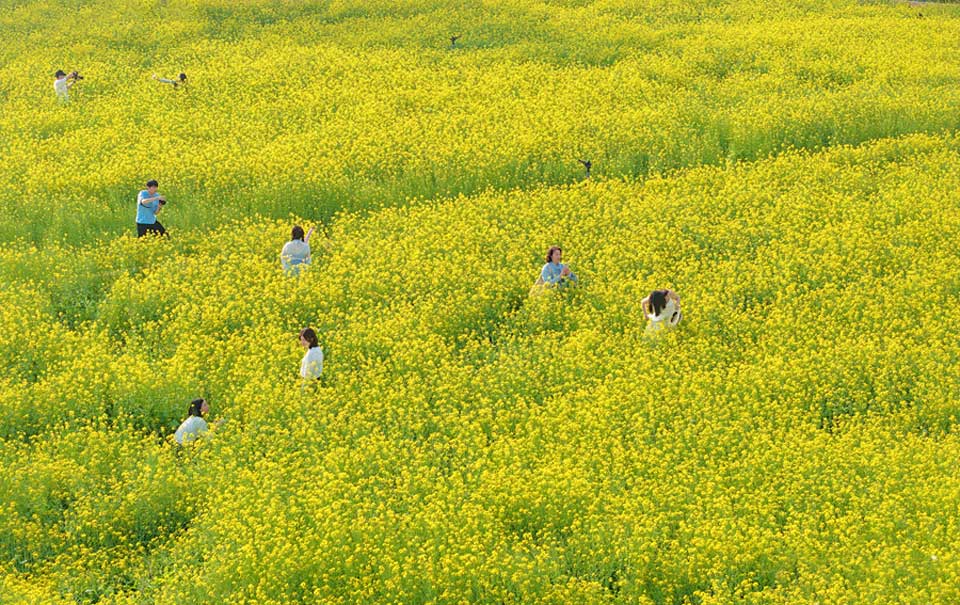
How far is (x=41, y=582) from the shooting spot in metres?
10.7

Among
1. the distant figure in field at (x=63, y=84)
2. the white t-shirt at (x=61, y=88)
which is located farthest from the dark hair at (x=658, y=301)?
the white t-shirt at (x=61, y=88)

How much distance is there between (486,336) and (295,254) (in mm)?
3637

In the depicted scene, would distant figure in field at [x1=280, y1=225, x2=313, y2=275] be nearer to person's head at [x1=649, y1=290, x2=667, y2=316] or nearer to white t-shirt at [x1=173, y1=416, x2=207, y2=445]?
white t-shirt at [x1=173, y1=416, x2=207, y2=445]

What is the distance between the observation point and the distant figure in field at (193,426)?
41.3ft

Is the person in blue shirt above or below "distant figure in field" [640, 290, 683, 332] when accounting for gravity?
above

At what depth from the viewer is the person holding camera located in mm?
18266

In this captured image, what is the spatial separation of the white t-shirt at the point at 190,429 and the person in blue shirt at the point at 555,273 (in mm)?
5692

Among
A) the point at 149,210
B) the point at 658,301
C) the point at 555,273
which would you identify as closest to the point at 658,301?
the point at 658,301

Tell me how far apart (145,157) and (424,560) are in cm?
1447

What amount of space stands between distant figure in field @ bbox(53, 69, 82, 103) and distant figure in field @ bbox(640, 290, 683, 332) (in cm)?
1787

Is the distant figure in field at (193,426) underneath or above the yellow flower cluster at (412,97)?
underneath

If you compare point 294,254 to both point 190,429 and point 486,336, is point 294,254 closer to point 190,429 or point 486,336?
point 486,336

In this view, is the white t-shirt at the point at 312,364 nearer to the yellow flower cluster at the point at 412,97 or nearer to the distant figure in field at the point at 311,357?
the distant figure in field at the point at 311,357

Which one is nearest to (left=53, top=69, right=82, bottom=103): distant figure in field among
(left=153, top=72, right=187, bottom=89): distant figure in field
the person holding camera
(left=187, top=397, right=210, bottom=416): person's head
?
(left=153, top=72, right=187, bottom=89): distant figure in field
